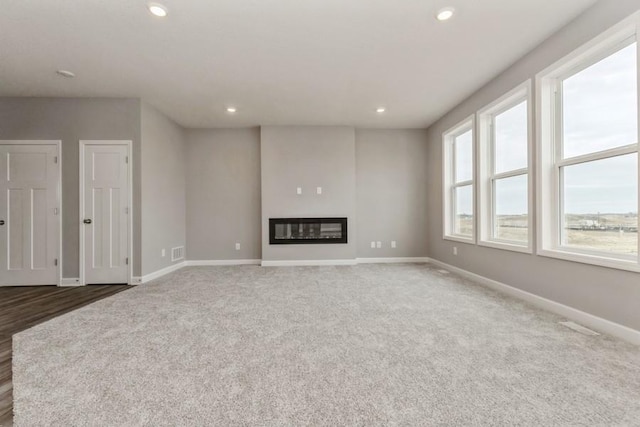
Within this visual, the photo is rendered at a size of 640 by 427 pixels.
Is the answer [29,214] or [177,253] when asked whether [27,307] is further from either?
[177,253]

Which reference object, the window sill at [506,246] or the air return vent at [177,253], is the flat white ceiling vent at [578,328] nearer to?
the window sill at [506,246]

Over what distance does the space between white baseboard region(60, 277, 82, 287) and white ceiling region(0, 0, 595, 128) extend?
8.67 feet

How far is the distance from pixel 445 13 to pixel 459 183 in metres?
2.96

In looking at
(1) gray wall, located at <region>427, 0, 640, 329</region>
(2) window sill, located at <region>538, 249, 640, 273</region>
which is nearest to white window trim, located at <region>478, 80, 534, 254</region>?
(1) gray wall, located at <region>427, 0, 640, 329</region>

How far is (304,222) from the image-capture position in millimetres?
5461

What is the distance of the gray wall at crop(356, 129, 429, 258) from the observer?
5.77m

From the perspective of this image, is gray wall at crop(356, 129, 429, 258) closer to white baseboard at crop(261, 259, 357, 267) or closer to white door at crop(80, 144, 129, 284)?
white baseboard at crop(261, 259, 357, 267)

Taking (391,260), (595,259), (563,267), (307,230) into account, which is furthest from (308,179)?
(595,259)

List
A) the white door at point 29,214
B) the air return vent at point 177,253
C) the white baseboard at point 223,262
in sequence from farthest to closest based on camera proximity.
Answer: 1. the white baseboard at point 223,262
2. the air return vent at point 177,253
3. the white door at point 29,214

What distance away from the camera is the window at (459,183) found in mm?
4492

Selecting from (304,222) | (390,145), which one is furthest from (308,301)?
(390,145)

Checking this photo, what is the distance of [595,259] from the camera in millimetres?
2381

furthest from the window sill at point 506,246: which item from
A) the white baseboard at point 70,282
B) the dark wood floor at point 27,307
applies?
the white baseboard at point 70,282

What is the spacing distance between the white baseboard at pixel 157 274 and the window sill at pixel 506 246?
4.94m
